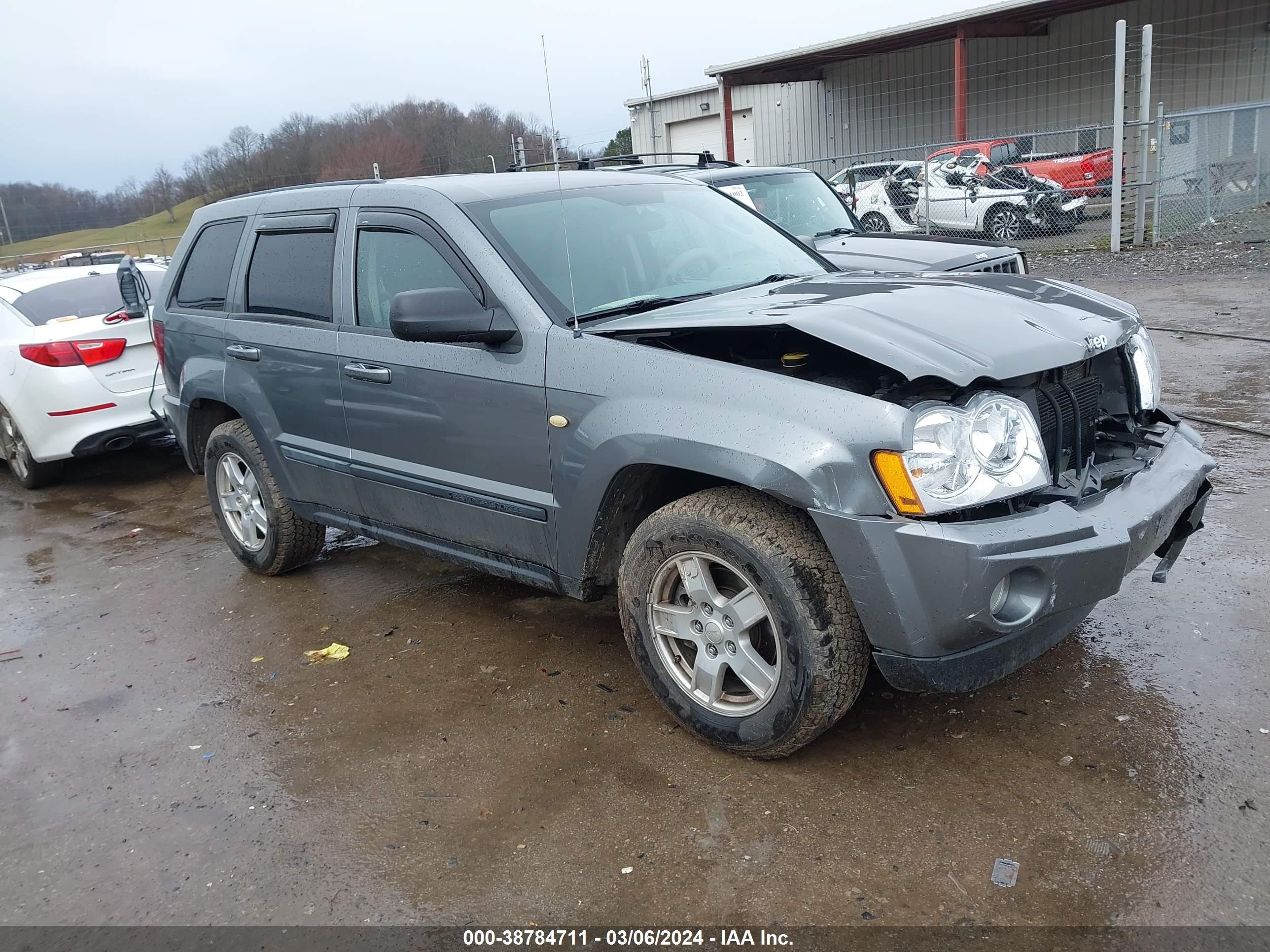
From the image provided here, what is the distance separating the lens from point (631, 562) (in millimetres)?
3305

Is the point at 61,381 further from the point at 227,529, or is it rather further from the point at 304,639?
the point at 304,639

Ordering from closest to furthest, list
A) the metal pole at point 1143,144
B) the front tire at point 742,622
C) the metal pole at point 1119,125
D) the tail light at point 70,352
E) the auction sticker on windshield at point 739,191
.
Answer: the front tire at point 742,622 < the tail light at point 70,352 < the auction sticker on windshield at point 739,191 < the metal pole at point 1143,144 < the metal pole at point 1119,125

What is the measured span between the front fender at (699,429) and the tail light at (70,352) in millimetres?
4987

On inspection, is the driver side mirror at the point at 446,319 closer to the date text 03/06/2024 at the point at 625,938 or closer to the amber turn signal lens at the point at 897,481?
the amber turn signal lens at the point at 897,481

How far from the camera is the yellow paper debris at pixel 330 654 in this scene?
4281mm

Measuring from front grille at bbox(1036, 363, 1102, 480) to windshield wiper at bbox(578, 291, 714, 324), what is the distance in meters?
1.31

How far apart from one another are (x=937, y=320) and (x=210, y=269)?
12.2 ft

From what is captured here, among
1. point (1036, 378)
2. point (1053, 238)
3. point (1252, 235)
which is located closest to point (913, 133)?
point (1053, 238)

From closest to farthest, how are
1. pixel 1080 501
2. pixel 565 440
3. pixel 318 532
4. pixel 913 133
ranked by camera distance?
pixel 1080 501 < pixel 565 440 < pixel 318 532 < pixel 913 133

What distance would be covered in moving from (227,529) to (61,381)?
251cm

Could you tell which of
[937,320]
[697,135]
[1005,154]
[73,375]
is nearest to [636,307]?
[937,320]

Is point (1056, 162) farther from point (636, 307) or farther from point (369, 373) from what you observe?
point (369, 373)

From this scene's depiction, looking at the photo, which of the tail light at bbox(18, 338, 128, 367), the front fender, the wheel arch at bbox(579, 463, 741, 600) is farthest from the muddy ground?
the tail light at bbox(18, 338, 128, 367)

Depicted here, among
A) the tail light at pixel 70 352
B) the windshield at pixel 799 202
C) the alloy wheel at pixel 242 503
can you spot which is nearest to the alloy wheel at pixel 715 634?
the alloy wheel at pixel 242 503
